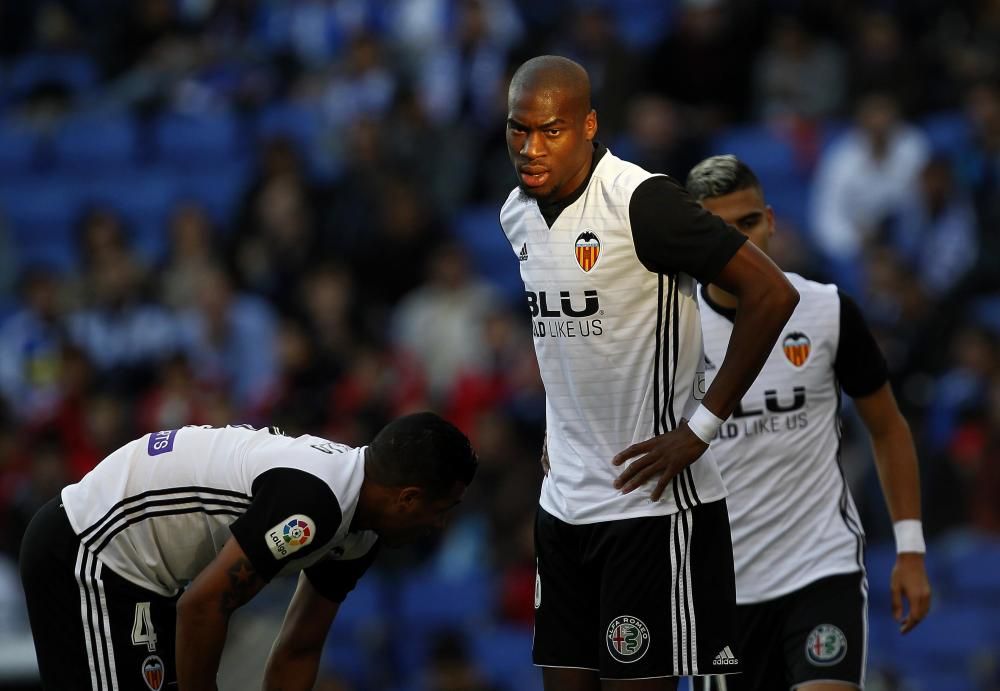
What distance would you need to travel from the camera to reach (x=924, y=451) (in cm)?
941

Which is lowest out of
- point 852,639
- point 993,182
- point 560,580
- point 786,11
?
point 852,639

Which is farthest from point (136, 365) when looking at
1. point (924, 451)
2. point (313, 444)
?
point (313, 444)

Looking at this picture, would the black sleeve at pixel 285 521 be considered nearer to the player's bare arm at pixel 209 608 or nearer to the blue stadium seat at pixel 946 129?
the player's bare arm at pixel 209 608

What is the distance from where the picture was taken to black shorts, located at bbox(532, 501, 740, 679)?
476 cm

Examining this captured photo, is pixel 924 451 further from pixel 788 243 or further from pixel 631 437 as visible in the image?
pixel 631 437

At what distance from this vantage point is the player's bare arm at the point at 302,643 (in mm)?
5434

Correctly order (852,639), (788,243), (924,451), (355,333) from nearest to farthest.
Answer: (852,639)
(924,451)
(788,243)
(355,333)

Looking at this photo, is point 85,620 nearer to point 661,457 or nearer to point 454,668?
point 661,457

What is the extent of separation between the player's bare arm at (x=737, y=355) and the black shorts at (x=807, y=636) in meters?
1.17

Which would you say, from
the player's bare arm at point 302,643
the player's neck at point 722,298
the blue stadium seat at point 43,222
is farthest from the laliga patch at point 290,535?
the blue stadium seat at point 43,222

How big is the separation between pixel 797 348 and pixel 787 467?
420mm

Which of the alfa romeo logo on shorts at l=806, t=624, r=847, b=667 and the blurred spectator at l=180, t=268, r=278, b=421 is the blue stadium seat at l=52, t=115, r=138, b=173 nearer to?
the blurred spectator at l=180, t=268, r=278, b=421

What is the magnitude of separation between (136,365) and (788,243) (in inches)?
214

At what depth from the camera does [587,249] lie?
4.71m
